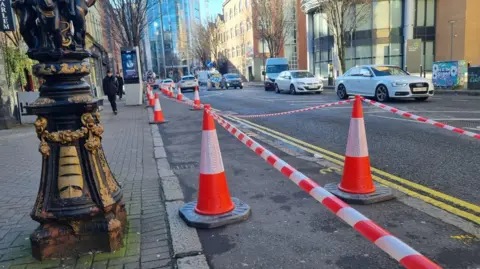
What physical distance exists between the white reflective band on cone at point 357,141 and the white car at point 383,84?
37.8 feet

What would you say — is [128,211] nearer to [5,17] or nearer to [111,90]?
[5,17]

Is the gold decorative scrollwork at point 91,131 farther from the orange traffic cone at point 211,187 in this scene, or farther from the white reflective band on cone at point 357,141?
the white reflective band on cone at point 357,141

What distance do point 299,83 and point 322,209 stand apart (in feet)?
63.4

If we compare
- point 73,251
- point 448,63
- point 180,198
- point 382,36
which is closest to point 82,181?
point 73,251

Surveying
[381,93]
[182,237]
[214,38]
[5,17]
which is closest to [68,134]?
[182,237]

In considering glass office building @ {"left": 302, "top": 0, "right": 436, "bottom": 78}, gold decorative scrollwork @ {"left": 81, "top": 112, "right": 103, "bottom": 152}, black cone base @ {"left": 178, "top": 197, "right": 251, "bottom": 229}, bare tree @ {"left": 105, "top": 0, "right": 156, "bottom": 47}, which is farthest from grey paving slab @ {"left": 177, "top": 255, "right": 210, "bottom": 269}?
glass office building @ {"left": 302, "top": 0, "right": 436, "bottom": 78}

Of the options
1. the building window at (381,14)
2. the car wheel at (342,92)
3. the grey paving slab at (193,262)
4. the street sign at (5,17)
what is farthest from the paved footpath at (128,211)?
the building window at (381,14)

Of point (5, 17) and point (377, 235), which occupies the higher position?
point (5, 17)

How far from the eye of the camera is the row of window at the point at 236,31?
62.2m

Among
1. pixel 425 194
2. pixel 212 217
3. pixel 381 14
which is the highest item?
pixel 381 14

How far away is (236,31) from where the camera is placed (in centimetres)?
6962

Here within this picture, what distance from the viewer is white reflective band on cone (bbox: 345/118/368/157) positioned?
439 cm

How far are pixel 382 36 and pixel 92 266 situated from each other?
37.9 meters

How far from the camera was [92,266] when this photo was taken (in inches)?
121
